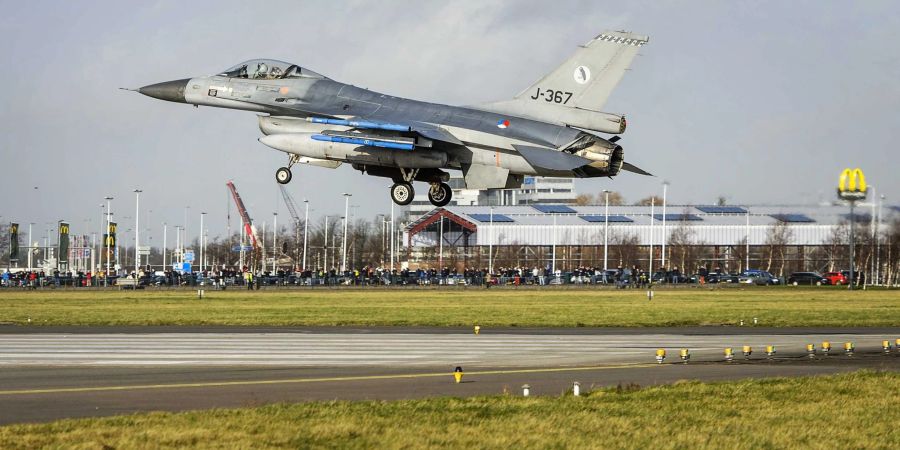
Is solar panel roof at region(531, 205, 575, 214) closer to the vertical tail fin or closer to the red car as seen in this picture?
the red car

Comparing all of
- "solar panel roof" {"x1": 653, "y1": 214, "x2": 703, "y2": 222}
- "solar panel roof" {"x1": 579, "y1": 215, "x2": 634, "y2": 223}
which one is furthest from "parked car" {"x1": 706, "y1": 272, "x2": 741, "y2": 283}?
"solar panel roof" {"x1": 579, "y1": 215, "x2": 634, "y2": 223}

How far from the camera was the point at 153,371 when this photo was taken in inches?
976

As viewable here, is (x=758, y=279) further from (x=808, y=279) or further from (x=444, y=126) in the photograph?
(x=444, y=126)

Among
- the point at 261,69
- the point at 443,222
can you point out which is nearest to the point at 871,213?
the point at 261,69

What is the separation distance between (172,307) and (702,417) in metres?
42.7

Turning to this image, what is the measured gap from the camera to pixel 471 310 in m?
53.0

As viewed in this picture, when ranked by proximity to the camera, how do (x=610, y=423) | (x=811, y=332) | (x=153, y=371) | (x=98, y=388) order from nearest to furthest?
(x=610, y=423) < (x=98, y=388) < (x=153, y=371) < (x=811, y=332)

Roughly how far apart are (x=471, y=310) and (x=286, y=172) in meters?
18.6

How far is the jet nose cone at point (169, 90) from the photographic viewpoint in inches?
1559

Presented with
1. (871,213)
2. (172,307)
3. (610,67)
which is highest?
(610,67)

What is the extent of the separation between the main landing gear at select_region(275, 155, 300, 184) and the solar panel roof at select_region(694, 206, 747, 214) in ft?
296

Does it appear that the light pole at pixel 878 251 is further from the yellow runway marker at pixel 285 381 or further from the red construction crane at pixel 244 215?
the red construction crane at pixel 244 215

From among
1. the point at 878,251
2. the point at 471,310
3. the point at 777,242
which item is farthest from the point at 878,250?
the point at 777,242

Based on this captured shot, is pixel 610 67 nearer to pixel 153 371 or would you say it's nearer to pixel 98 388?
pixel 153 371
